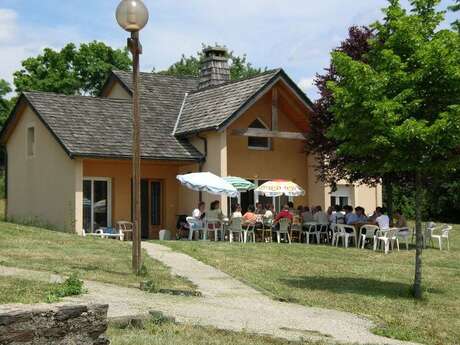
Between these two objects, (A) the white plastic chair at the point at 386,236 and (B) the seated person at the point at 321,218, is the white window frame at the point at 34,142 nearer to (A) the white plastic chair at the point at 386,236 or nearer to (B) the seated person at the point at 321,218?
(B) the seated person at the point at 321,218

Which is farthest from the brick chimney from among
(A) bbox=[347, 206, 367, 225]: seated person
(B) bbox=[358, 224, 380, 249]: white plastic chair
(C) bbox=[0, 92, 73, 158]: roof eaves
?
(B) bbox=[358, 224, 380, 249]: white plastic chair

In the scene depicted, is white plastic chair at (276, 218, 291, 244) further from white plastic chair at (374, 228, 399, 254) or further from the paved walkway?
the paved walkway

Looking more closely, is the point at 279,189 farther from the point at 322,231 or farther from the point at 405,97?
the point at 405,97

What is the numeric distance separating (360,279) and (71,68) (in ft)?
151

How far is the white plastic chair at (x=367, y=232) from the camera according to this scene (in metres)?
21.9

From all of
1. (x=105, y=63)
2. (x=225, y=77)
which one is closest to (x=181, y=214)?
(x=225, y=77)

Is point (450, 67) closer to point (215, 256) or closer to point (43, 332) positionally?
point (215, 256)

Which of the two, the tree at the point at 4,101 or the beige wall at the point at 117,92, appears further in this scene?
the tree at the point at 4,101

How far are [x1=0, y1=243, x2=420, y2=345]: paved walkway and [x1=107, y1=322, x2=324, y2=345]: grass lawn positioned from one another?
12.4 inches

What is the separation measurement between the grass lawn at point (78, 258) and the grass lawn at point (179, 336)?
136 inches

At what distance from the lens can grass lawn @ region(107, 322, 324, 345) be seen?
26.3ft

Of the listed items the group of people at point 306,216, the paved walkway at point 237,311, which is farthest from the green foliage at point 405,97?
the group of people at point 306,216

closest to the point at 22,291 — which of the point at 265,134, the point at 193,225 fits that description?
the point at 193,225

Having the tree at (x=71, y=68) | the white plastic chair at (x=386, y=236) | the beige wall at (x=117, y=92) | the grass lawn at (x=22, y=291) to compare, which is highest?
the tree at (x=71, y=68)
